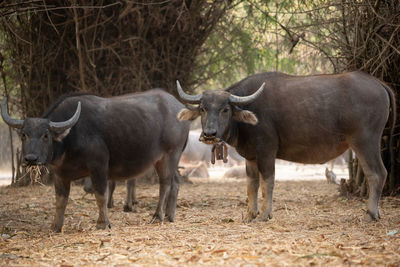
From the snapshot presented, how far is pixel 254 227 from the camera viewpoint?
198 inches

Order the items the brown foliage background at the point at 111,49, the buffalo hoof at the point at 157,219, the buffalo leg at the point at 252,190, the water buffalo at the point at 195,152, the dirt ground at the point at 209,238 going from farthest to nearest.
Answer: the water buffalo at the point at 195,152 → the brown foliage background at the point at 111,49 → the buffalo hoof at the point at 157,219 → the buffalo leg at the point at 252,190 → the dirt ground at the point at 209,238

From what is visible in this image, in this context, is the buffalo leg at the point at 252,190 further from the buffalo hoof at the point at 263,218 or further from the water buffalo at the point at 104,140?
the water buffalo at the point at 104,140

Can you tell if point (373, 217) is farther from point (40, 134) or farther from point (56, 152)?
point (40, 134)

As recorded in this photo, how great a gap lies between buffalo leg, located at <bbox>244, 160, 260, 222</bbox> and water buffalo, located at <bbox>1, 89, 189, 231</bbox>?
0.95 metres

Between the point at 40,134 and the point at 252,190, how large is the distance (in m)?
2.39

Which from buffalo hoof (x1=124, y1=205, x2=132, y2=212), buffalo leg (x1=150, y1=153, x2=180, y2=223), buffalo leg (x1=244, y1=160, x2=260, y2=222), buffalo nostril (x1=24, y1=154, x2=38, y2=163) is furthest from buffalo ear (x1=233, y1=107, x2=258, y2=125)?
buffalo hoof (x1=124, y1=205, x2=132, y2=212)

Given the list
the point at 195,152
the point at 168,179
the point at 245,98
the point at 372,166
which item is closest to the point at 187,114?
the point at 245,98

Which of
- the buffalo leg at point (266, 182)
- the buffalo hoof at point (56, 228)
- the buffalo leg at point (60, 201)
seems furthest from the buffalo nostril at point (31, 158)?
the buffalo leg at point (266, 182)

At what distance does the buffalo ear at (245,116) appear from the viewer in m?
5.39

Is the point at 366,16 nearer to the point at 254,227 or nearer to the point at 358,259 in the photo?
the point at 254,227

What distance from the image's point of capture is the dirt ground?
11.7ft

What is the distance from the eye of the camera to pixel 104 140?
221 inches

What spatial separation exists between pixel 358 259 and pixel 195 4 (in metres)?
7.44

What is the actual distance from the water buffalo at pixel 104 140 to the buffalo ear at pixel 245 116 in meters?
1.06
